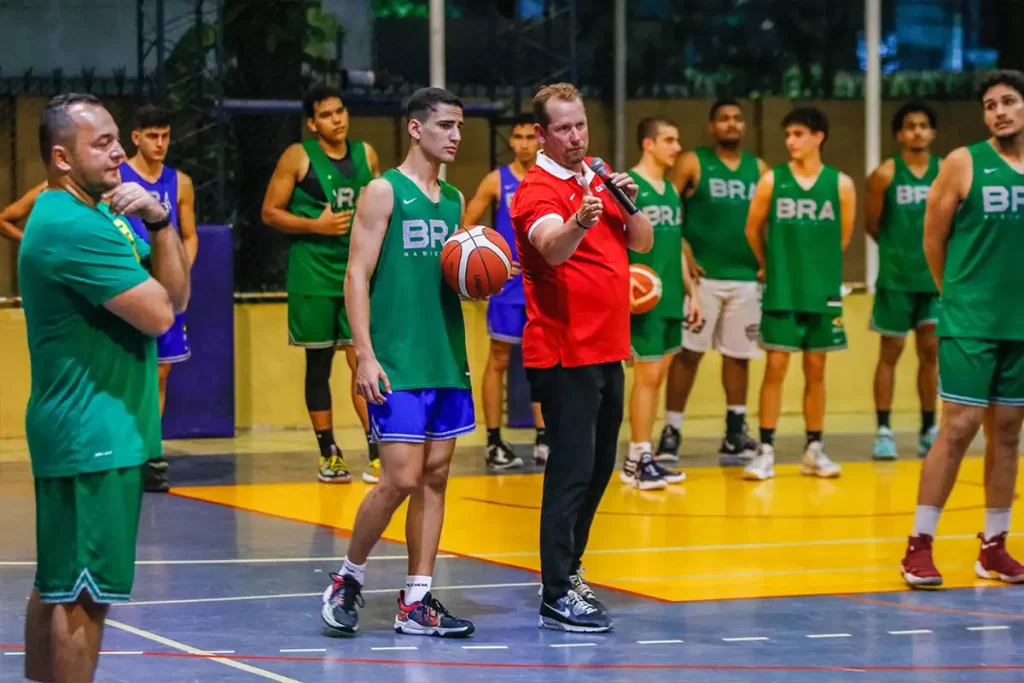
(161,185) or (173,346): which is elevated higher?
(161,185)

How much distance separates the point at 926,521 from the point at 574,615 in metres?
1.71

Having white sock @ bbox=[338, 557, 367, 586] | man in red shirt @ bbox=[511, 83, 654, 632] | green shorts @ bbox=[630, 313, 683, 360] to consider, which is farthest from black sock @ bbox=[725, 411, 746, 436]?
white sock @ bbox=[338, 557, 367, 586]

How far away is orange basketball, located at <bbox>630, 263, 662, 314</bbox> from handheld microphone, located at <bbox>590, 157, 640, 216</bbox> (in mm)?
3440

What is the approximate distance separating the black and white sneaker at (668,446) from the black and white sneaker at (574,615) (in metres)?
4.41

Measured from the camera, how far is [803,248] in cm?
1057

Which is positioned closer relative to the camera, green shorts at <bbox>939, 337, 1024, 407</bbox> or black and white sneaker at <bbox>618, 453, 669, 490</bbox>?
green shorts at <bbox>939, 337, 1024, 407</bbox>

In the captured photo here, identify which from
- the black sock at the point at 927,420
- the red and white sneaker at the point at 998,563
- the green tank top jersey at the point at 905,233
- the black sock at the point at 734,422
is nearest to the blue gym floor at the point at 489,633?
the red and white sneaker at the point at 998,563

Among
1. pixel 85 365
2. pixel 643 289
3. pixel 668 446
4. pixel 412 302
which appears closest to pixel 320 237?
pixel 643 289

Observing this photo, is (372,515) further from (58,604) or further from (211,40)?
(211,40)

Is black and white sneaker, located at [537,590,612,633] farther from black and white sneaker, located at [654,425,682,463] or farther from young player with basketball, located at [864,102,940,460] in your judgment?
young player with basketball, located at [864,102,940,460]

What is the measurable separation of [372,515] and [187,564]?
1.73m

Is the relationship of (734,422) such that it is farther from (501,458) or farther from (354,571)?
(354,571)

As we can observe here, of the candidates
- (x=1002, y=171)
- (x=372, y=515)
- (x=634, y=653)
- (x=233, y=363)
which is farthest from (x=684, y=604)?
(x=233, y=363)

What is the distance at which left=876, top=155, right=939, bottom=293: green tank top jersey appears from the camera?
11.3 meters
